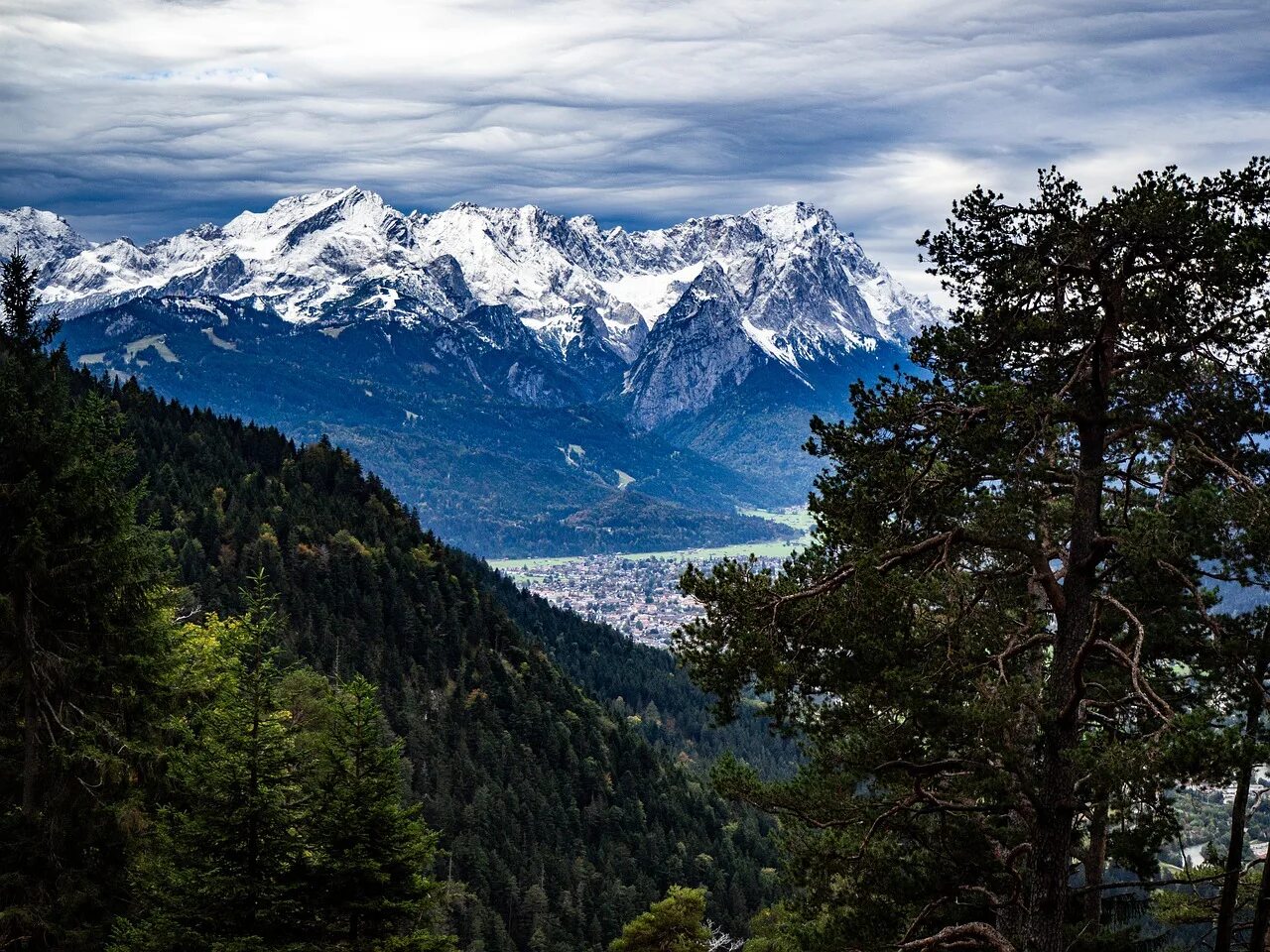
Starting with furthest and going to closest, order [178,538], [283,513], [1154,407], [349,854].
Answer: [283,513] → [178,538] → [349,854] → [1154,407]

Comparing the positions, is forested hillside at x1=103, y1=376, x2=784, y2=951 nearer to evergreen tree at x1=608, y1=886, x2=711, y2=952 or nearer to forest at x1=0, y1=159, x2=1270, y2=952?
evergreen tree at x1=608, y1=886, x2=711, y2=952

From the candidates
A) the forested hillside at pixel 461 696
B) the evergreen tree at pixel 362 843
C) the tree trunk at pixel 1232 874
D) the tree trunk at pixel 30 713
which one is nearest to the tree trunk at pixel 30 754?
the tree trunk at pixel 30 713

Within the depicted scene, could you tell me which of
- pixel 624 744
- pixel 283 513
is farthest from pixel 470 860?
pixel 283 513

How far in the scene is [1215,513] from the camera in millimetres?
15391

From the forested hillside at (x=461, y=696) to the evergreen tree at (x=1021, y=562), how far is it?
76.2 m

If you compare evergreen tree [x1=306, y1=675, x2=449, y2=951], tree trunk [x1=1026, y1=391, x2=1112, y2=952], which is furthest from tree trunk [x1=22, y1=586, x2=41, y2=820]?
tree trunk [x1=1026, y1=391, x2=1112, y2=952]

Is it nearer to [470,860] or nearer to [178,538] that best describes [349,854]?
[470,860]

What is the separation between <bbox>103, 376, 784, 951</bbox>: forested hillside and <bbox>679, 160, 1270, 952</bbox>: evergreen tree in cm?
7625

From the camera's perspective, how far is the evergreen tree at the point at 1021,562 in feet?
52.6

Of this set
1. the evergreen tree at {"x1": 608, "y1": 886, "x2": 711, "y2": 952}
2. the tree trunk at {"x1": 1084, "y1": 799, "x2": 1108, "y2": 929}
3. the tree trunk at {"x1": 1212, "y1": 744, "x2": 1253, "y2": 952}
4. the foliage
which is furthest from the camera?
the evergreen tree at {"x1": 608, "y1": 886, "x2": 711, "y2": 952}

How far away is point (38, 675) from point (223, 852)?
5743 millimetres

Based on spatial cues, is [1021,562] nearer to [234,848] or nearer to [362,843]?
[362,843]

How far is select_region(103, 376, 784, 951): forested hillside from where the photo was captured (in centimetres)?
10604

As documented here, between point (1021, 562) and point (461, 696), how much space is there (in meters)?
117
